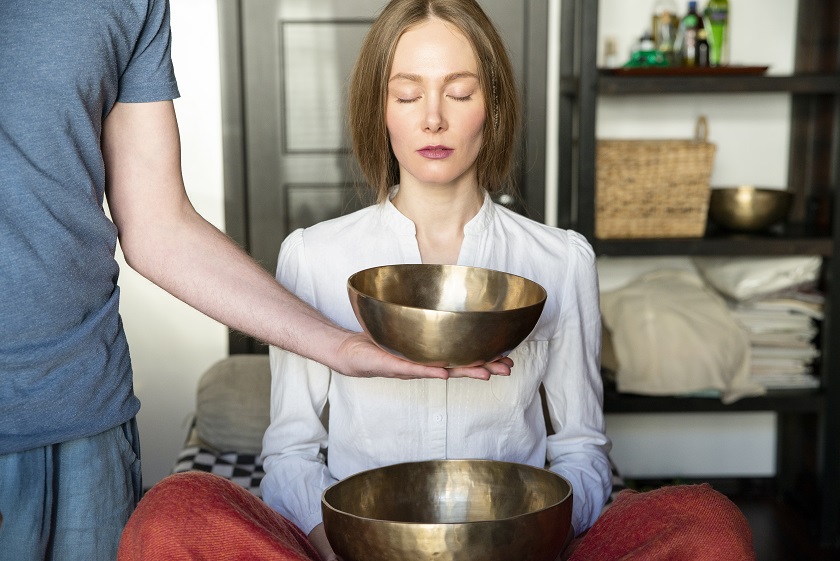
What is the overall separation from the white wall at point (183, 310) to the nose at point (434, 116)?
5.98 feet

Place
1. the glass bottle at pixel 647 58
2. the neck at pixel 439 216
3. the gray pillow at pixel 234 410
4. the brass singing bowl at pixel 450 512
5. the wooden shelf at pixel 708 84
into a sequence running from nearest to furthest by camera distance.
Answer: the brass singing bowl at pixel 450 512 < the neck at pixel 439 216 < the gray pillow at pixel 234 410 < the wooden shelf at pixel 708 84 < the glass bottle at pixel 647 58

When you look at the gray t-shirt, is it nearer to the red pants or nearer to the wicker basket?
the red pants

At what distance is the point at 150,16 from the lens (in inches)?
51.3

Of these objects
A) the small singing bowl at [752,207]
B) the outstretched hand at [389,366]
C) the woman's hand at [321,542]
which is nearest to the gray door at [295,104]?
the small singing bowl at [752,207]

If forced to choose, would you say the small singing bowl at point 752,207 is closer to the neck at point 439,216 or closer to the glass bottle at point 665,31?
the glass bottle at point 665,31

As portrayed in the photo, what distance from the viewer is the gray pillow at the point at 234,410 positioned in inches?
112

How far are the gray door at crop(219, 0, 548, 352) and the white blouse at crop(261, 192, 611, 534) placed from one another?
1.55 m

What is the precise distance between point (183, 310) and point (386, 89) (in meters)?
1.88

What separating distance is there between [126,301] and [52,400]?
2242 millimetres

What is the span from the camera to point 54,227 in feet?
3.81

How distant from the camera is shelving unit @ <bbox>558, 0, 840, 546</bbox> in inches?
Answer: 118

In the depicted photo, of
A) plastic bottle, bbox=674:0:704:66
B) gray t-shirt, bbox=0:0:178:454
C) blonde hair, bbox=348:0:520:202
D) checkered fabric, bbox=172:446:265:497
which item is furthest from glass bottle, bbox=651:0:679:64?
gray t-shirt, bbox=0:0:178:454

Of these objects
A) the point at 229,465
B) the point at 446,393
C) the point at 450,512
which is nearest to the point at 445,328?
the point at 450,512

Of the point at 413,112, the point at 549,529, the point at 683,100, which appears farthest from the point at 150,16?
the point at 683,100
